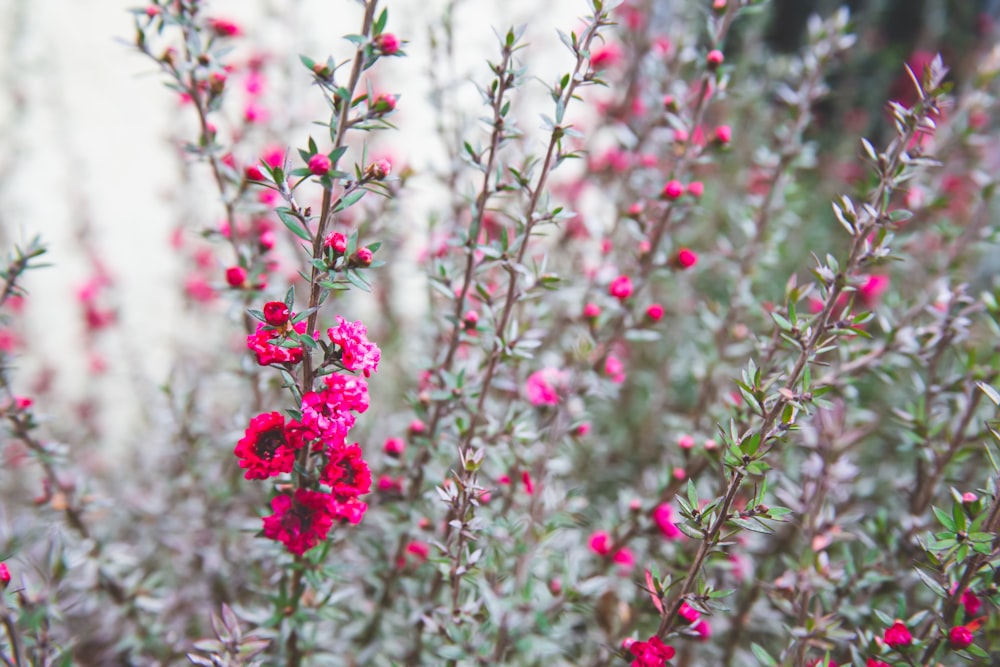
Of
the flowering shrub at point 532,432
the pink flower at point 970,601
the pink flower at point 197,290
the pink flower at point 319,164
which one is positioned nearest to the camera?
the pink flower at point 319,164

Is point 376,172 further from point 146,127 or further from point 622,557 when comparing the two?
point 146,127

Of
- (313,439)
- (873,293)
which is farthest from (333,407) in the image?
(873,293)

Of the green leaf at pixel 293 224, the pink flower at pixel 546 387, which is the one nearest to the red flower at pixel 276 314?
the green leaf at pixel 293 224

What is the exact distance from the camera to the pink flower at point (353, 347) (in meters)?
1.02

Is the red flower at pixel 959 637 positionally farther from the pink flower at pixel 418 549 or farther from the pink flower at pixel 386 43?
the pink flower at pixel 386 43

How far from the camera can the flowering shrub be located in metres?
1.10

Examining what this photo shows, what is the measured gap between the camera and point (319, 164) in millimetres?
981

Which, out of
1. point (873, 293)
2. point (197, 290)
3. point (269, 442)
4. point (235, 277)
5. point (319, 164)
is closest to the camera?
point (319, 164)

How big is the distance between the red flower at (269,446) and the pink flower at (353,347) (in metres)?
0.15

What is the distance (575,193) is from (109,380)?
2.61 meters

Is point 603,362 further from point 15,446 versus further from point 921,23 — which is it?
point 921,23

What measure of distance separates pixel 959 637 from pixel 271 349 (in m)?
1.34

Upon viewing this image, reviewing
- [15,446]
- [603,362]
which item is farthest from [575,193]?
[15,446]

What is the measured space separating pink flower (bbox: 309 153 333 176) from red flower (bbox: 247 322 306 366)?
0.88 feet
